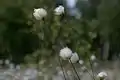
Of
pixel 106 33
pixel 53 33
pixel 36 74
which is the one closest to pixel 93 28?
pixel 106 33

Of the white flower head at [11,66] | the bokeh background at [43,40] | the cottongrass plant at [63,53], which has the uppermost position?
the bokeh background at [43,40]

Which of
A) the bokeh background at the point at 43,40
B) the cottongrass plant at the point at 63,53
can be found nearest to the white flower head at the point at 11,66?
the bokeh background at the point at 43,40

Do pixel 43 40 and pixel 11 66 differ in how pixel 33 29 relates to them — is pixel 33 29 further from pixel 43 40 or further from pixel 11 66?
pixel 11 66

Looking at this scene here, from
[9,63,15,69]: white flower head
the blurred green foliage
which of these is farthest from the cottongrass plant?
[9,63,15,69]: white flower head

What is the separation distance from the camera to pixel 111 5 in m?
1.02

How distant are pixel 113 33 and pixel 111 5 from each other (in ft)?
0.35

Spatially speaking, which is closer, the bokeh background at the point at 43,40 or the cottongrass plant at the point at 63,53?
the cottongrass plant at the point at 63,53

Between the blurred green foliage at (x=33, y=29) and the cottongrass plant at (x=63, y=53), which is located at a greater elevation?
the blurred green foliage at (x=33, y=29)

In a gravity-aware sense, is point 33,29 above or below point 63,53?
above

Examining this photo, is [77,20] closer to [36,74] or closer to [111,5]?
[111,5]

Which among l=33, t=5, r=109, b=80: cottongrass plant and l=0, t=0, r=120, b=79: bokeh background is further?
l=0, t=0, r=120, b=79: bokeh background

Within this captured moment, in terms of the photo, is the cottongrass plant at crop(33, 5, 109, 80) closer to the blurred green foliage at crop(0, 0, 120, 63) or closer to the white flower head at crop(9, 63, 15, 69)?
the blurred green foliage at crop(0, 0, 120, 63)

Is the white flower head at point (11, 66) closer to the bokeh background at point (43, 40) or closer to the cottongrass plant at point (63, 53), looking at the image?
the bokeh background at point (43, 40)

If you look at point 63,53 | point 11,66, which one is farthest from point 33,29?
point 63,53
